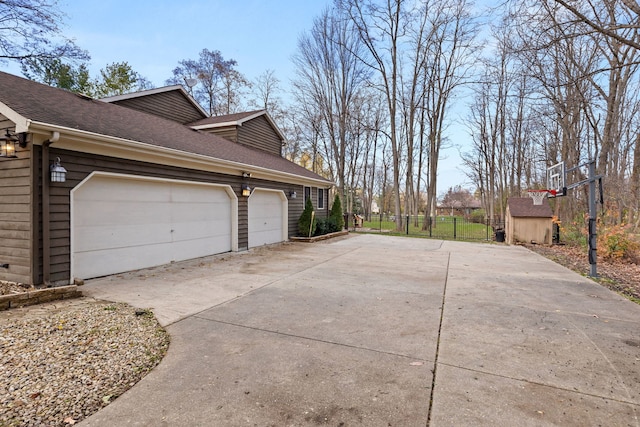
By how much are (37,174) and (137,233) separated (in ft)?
6.55

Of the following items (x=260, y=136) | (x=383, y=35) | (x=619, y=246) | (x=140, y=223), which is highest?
(x=383, y=35)

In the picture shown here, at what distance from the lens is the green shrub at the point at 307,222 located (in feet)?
40.1

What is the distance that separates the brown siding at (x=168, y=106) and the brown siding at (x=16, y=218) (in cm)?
598

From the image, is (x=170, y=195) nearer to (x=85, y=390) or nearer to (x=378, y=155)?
(x=85, y=390)

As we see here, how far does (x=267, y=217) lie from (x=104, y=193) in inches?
217

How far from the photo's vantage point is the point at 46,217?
185 inches

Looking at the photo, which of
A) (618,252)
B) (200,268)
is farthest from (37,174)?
(618,252)

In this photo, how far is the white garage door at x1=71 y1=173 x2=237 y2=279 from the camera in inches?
214

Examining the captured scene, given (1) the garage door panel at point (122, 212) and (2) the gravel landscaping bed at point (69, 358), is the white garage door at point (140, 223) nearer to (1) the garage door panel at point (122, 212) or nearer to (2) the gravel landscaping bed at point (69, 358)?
(1) the garage door panel at point (122, 212)

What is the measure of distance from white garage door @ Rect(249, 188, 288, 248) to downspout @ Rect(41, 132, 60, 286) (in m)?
5.43

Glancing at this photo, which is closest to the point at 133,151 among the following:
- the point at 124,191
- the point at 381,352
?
the point at 124,191

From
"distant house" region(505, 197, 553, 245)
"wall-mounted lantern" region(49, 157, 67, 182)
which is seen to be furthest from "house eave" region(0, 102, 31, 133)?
"distant house" region(505, 197, 553, 245)

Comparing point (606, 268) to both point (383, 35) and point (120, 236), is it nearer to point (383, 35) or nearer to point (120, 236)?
point (120, 236)

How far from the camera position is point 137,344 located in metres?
3.04
